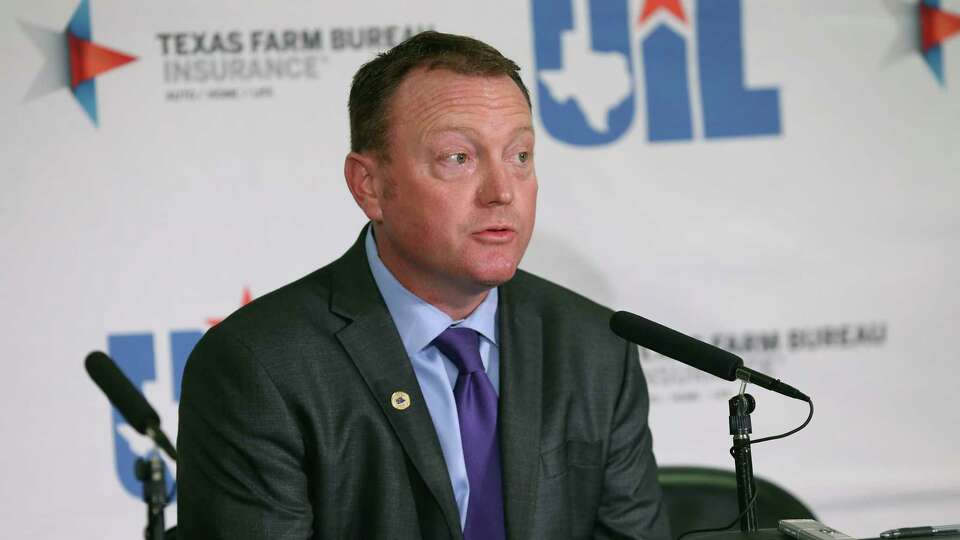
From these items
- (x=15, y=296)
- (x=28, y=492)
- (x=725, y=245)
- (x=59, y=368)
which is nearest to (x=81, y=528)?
(x=28, y=492)

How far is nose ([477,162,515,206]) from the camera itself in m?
2.23

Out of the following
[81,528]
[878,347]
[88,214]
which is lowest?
[81,528]

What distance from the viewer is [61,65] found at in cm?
361

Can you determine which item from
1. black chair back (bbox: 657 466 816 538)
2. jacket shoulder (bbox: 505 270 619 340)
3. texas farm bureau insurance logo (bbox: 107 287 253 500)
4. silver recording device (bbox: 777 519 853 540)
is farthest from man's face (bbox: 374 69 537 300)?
texas farm bureau insurance logo (bbox: 107 287 253 500)

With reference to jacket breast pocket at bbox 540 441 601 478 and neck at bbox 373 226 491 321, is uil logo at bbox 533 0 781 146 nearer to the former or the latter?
neck at bbox 373 226 491 321

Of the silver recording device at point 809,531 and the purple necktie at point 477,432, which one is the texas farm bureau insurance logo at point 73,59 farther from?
the silver recording device at point 809,531

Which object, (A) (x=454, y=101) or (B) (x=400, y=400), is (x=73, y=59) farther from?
(B) (x=400, y=400)

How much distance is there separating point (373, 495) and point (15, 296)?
188cm

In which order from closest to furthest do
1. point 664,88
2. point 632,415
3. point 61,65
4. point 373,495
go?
point 373,495 → point 632,415 → point 61,65 → point 664,88

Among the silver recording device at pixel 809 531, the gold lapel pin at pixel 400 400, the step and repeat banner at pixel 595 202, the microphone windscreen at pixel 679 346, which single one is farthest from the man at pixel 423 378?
the step and repeat banner at pixel 595 202

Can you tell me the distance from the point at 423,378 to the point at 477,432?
15 centimetres

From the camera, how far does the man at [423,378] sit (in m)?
2.19

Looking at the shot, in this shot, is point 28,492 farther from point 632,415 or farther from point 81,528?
point 632,415

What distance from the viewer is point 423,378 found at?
2350 mm
